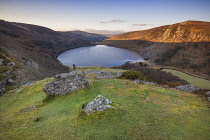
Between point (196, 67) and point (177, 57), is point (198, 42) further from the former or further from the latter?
point (196, 67)

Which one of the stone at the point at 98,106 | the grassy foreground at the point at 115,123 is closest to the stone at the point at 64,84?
the grassy foreground at the point at 115,123

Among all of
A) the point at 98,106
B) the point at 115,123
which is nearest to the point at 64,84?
the point at 98,106

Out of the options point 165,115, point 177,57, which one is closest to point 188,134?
point 165,115

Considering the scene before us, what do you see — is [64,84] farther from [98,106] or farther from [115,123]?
[115,123]

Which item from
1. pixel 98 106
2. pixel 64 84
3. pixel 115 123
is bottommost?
pixel 115 123

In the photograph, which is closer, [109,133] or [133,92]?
[109,133]

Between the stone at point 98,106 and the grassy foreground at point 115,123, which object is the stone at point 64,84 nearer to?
the grassy foreground at point 115,123

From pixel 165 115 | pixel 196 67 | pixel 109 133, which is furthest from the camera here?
pixel 196 67

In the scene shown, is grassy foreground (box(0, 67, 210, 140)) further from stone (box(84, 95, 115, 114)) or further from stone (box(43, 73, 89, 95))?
stone (box(43, 73, 89, 95))
